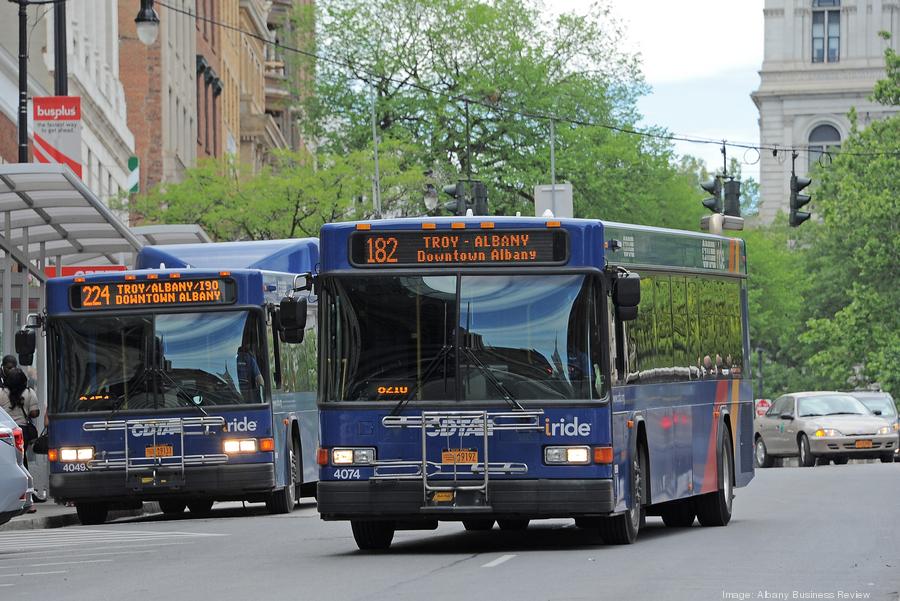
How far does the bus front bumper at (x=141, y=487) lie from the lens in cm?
2312

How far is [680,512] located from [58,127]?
518 inches

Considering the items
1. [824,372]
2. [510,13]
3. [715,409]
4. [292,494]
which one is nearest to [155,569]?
[715,409]

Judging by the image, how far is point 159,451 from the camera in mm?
23234

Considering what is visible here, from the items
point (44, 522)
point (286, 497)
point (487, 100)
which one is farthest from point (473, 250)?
point (487, 100)

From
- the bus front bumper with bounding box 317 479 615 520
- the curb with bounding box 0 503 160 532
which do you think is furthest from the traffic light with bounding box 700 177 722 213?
the bus front bumper with bounding box 317 479 615 520

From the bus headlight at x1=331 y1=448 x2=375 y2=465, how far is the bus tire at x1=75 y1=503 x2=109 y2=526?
8033mm

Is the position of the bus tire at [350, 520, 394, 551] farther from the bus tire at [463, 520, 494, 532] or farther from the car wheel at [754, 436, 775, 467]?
the car wheel at [754, 436, 775, 467]

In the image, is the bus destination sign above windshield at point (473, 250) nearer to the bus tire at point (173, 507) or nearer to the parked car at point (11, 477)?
the parked car at point (11, 477)

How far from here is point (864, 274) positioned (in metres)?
67.9

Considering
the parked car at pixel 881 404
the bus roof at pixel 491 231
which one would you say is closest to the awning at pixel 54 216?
the bus roof at pixel 491 231

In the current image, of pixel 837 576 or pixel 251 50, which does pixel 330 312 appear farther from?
pixel 251 50

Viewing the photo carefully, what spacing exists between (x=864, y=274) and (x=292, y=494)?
45.1m

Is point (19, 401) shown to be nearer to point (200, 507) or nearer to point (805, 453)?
point (200, 507)

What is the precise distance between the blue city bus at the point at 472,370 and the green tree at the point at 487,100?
52.6 m
